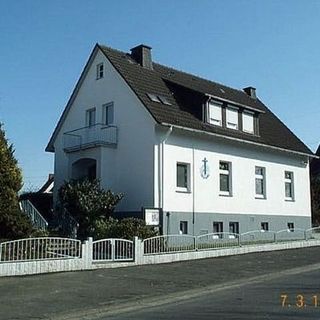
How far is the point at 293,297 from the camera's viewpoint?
1108 cm

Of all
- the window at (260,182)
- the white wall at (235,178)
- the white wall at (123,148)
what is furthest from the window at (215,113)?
the white wall at (123,148)

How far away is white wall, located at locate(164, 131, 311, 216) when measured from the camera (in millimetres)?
24016

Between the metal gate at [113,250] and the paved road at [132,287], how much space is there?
0.83 m

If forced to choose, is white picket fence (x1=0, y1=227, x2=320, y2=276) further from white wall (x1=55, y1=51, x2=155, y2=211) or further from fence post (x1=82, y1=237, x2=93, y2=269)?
white wall (x1=55, y1=51, x2=155, y2=211)

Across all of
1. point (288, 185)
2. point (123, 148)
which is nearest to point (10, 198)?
point (123, 148)

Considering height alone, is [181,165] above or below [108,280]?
above

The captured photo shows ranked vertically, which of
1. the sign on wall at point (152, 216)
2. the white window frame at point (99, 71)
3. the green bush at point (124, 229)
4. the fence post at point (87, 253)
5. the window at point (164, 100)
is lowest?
the fence post at point (87, 253)

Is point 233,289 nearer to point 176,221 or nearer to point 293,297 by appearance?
point 293,297

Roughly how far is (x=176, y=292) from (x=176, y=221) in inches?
452

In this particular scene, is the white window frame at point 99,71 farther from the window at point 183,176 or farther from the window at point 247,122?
the window at point 247,122

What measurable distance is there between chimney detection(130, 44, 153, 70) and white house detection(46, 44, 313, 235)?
5 centimetres

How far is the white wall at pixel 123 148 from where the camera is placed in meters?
23.7

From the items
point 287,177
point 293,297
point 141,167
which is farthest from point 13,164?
point 287,177
